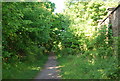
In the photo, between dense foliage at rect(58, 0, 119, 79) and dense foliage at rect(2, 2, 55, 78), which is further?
dense foliage at rect(2, 2, 55, 78)

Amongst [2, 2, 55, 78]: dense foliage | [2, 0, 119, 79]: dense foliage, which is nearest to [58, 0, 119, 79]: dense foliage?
[2, 0, 119, 79]: dense foliage

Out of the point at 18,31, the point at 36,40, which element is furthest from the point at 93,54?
the point at 36,40

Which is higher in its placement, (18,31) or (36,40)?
(18,31)

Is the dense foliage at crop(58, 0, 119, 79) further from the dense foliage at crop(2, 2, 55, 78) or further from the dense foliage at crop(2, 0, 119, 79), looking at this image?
the dense foliage at crop(2, 2, 55, 78)

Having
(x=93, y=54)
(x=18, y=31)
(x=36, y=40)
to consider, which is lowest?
(x=93, y=54)

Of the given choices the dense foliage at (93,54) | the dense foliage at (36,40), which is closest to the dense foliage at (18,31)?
the dense foliage at (36,40)

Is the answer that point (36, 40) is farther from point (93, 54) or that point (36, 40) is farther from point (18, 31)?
point (93, 54)

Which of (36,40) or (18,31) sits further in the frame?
(36,40)

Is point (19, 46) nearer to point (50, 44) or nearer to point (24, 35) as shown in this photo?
point (24, 35)

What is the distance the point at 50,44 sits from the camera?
32625mm

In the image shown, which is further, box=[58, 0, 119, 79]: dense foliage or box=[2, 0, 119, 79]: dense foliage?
box=[2, 0, 119, 79]: dense foliage

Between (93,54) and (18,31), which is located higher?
(18,31)

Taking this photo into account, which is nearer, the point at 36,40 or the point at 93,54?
the point at 93,54

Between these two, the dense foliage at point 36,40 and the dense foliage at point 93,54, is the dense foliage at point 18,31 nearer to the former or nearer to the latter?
the dense foliage at point 36,40
